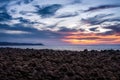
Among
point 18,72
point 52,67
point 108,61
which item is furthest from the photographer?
point 108,61

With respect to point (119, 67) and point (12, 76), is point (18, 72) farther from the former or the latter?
point (119, 67)

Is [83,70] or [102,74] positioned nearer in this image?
[102,74]

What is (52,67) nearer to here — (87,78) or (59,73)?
(59,73)

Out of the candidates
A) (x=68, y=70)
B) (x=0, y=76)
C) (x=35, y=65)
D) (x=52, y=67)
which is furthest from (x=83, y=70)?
(x=0, y=76)

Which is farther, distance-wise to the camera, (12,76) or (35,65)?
(35,65)

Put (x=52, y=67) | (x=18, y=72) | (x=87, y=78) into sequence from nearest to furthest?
(x=87, y=78)
(x=18, y=72)
(x=52, y=67)

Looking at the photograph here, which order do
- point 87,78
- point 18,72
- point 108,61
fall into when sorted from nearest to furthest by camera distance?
point 87,78 < point 18,72 < point 108,61

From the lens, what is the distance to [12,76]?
25.4ft

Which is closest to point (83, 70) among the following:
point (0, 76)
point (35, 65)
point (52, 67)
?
point (52, 67)

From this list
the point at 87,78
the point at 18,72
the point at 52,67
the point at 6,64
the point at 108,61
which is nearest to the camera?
the point at 87,78

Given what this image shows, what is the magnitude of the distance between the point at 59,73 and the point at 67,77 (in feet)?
1.70

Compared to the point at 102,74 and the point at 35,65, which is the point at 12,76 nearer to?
the point at 35,65

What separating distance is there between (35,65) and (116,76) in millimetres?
2986

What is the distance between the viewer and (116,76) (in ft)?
24.9
